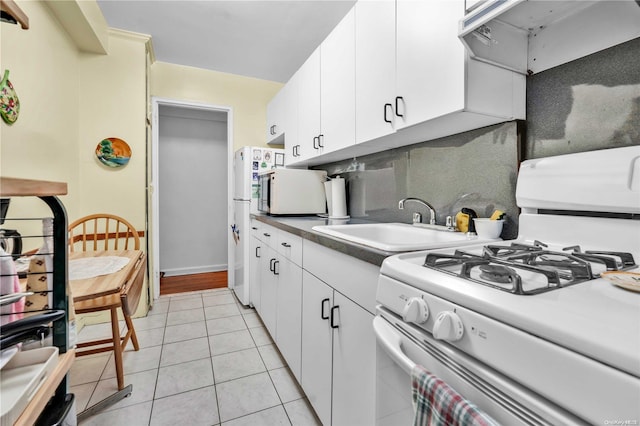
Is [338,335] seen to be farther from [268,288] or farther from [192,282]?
[192,282]

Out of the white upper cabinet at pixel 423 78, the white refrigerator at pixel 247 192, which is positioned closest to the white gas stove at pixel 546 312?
the white upper cabinet at pixel 423 78

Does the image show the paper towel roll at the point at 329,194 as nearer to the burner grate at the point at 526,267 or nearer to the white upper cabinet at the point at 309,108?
the white upper cabinet at the point at 309,108

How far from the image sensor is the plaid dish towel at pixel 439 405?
1.57 feet

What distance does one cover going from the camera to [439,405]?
526mm

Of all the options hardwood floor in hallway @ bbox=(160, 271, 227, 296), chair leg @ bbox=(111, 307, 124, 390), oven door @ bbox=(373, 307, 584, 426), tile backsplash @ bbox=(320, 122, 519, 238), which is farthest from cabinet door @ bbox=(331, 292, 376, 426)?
hardwood floor in hallway @ bbox=(160, 271, 227, 296)

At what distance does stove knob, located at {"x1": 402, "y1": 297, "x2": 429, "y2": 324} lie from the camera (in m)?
0.64

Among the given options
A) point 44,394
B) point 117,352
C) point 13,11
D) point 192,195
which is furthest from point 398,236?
point 192,195

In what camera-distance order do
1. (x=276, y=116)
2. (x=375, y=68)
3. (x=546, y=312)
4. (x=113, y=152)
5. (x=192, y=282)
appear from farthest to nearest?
(x=192, y=282), (x=276, y=116), (x=113, y=152), (x=375, y=68), (x=546, y=312)

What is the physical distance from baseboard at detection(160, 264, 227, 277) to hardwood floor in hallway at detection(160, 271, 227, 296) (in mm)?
83

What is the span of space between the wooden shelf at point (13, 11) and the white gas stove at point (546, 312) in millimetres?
947

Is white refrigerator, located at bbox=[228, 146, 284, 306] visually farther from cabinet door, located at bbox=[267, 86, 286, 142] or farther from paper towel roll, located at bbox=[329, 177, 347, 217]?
paper towel roll, located at bbox=[329, 177, 347, 217]

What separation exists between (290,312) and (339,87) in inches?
56.5

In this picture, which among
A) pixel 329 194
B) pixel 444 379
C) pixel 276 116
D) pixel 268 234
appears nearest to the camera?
pixel 444 379

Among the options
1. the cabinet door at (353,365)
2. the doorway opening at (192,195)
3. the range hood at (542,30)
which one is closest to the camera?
the range hood at (542,30)
